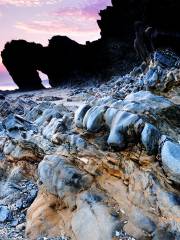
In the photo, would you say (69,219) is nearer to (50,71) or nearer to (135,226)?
(135,226)

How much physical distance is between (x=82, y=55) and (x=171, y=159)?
38.5 m

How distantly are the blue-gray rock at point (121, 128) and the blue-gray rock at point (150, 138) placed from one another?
1.06 ft

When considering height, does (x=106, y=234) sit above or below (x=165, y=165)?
below

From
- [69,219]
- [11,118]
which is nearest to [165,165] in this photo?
[69,219]


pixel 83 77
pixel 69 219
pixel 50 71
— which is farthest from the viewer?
pixel 50 71

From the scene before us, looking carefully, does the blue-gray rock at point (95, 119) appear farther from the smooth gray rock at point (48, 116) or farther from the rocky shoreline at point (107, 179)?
the smooth gray rock at point (48, 116)

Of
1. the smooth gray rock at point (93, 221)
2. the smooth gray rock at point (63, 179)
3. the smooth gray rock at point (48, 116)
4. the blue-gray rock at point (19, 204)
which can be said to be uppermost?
the smooth gray rock at point (48, 116)

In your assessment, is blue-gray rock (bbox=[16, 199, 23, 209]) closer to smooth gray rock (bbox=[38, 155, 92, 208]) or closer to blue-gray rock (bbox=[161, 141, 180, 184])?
smooth gray rock (bbox=[38, 155, 92, 208])

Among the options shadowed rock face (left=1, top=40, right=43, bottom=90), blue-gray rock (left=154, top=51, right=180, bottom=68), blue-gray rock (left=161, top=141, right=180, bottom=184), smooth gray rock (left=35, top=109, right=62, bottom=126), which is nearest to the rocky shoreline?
blue-gray rock (left=161, top=141, right=180, bottom=184)

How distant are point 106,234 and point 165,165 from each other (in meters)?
1.60

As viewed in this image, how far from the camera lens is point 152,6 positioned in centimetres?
2495

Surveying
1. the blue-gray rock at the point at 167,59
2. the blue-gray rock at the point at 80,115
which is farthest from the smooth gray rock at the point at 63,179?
the blue-gray rock at the point at 167,59

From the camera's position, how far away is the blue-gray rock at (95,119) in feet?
26.3

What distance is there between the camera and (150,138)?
22.1 ft
